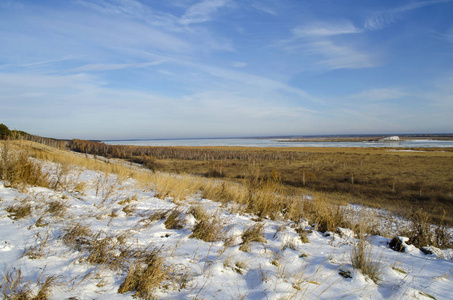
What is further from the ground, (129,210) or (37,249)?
(37,249)

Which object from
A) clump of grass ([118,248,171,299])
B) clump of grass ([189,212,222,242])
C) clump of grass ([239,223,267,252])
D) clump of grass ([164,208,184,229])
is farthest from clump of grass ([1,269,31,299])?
clump of grass ([239,223,267,252])

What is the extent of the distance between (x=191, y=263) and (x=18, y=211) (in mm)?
2980

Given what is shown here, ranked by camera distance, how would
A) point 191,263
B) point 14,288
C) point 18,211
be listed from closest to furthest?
point 14,288, point 191,263, point 18,211

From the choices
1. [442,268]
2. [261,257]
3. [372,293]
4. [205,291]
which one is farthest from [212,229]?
[442,268]

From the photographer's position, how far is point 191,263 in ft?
10.0

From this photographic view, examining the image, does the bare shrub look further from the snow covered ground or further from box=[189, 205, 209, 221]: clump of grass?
box=[189, 205, 209, 221]: clump of grass

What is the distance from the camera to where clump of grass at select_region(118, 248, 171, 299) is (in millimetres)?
2352

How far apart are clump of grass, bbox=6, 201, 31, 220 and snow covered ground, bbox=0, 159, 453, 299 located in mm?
23

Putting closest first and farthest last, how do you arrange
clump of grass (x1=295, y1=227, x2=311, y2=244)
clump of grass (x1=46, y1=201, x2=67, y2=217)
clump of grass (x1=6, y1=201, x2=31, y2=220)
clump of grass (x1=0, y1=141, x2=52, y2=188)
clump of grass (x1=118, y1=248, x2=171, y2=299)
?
1. clump of grass (x1=118, y1=248, x2=171, y2=299)
2. clump of grass (x1=6, y1=201, x2=31, y2=220)
3. clump of grass (x1=46, y1=201, x2=67, y2=217)
4. clump of grass (x1=295, y1=227, x2=311, y2=244)
5. clump of grass (x1=0, y1=141, x2=52, y2=188)

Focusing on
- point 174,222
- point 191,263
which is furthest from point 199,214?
point 191,263

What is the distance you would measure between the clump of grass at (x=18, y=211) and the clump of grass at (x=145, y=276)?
2317 millimetres

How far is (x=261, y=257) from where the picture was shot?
3.44 meters

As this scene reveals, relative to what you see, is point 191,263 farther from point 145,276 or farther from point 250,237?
point 250,237

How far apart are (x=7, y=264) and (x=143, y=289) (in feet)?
4.85
